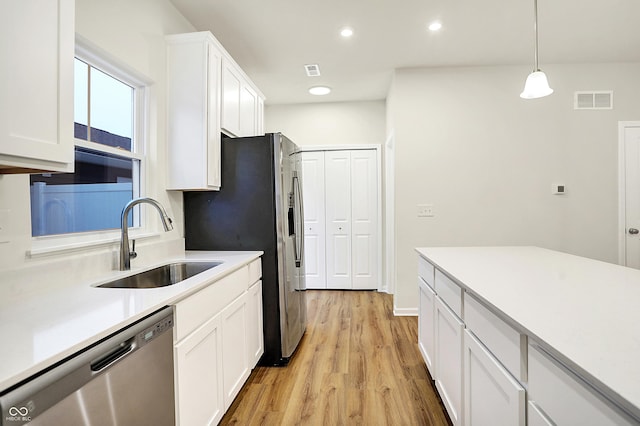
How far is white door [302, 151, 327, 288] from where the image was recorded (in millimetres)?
4805

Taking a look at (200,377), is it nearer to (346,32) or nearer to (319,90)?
(346,32)

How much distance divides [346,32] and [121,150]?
2.01m

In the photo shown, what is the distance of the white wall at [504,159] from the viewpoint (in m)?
3.51

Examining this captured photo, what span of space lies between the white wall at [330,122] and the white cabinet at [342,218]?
20 centimetres

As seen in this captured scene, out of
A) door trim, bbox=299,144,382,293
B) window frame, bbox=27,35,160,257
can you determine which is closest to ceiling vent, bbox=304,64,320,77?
door trim, bbox=299,144,382,293

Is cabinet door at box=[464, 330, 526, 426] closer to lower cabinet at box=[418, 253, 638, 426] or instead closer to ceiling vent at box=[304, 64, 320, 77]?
lower cabinet at box=[418, 253, 638, 426]

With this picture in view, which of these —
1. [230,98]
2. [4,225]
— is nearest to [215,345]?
[4,225]

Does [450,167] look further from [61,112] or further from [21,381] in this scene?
[21,381]

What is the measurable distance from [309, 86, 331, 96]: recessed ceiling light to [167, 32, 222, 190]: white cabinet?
2.00 m

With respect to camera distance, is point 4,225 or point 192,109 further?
point 192,109

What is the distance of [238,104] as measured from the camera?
2812mm

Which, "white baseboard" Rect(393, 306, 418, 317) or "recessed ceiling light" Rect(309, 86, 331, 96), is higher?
"recessed ceiling light" Rect(309, 86, 331, 96)

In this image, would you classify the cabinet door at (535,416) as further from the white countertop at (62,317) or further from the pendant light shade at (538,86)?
the pendant light shade at (538,86)

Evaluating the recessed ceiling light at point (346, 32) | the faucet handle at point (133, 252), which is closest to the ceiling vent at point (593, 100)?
the recessed ceiling light at point (346, 32)
